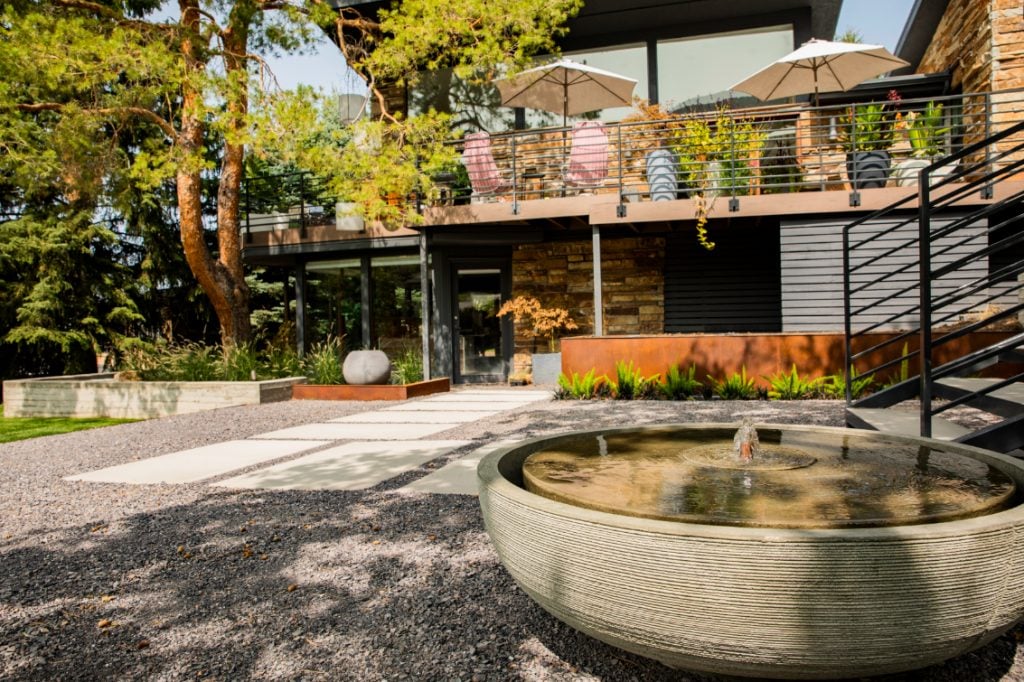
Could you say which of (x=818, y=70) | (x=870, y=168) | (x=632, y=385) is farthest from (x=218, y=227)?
(x=870, y=168)

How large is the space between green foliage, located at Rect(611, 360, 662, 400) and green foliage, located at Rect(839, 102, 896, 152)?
3978 mm

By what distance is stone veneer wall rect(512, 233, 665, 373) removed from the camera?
1084cm

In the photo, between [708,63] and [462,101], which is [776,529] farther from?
[462,101]

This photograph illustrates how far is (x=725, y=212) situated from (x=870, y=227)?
6.24 feet

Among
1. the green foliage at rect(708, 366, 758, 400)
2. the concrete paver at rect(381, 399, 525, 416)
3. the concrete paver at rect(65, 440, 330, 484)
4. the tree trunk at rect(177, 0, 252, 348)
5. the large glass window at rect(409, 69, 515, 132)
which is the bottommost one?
the concrete paver at rect(381, 399, 525, 416)

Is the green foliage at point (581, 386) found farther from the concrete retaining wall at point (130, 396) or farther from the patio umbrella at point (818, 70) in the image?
the patio umbrella at point (818, 70)

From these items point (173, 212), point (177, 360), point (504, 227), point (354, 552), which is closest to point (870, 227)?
point (504, 227)

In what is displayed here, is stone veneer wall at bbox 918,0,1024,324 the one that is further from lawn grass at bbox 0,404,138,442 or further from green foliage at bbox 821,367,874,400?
lawn grass at bbox 0,404,138,442

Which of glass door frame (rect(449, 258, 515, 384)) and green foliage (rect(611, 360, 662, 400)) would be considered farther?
glass door frame (rect(449, 258, 515, 384))

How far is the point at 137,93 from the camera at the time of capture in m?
8.80

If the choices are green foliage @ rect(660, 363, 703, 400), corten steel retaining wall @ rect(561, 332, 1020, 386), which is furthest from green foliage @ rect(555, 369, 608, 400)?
green foliage @ rect(660, 363, 703, 400)

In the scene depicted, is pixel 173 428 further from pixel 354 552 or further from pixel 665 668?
pixel 665 668

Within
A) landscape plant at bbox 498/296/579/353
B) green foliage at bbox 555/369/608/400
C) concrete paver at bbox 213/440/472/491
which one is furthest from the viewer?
landscape plant at bbox 498/296/579/353

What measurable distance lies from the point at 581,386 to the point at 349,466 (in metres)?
3.66
